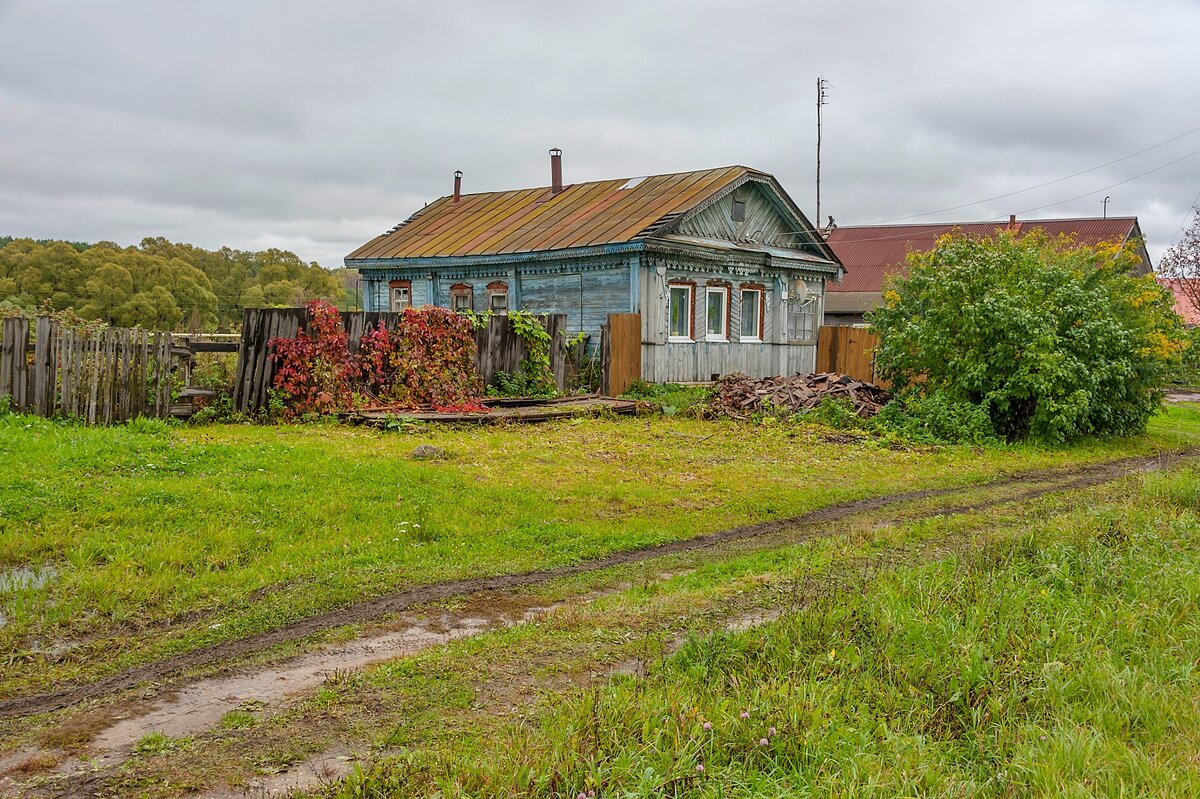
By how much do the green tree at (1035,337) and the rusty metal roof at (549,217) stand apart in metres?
6.56

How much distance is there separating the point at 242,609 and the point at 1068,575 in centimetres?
554

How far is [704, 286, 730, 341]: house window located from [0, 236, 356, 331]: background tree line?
2208cm

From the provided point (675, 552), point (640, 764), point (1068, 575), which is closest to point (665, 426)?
point (675, 552)

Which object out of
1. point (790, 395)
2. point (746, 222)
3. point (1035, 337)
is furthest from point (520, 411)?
point (746, 222)

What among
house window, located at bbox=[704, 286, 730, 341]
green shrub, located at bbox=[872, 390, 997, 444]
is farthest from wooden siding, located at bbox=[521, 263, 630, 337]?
green shrub, located at bbox=[872, 390, 997, 444]

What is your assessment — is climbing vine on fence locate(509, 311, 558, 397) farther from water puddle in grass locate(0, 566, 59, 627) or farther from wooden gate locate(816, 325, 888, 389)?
water puddle in grass locate(0, 566, 59, 627)

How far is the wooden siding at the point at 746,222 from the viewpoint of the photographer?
877 inches

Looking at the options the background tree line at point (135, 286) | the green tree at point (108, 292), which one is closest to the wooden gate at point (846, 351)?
the background tree line at point (135, 286)

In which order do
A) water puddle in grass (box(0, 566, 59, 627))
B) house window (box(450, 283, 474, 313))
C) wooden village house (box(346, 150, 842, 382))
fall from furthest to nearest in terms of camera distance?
house window (box(450, 283, 474, 313)) → wooden village house (box(346, 150, 842, 382)) → water puddle in grass (box(0, 566, 59, 627))

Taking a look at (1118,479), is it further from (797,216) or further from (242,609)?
(797,216)

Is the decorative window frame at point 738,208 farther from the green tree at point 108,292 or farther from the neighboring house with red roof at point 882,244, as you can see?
the green tree at point 108,292

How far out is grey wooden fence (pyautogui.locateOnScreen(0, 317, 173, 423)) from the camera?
1222 centimetres

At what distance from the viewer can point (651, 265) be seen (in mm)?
20719

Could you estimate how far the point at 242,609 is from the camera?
5855 millimetres
